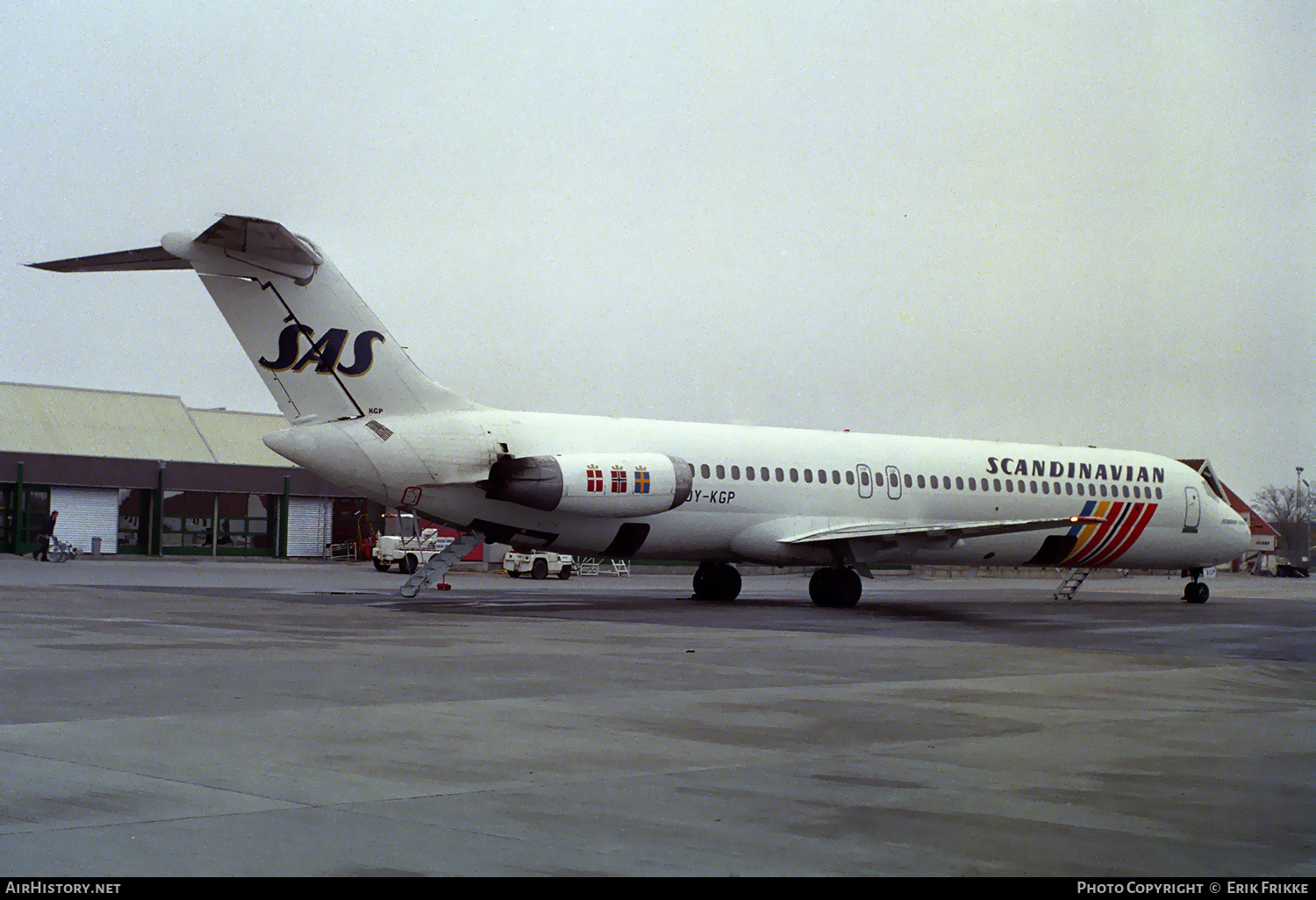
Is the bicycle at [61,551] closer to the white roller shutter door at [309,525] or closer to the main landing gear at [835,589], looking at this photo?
the white roller shutter door at [309,525]

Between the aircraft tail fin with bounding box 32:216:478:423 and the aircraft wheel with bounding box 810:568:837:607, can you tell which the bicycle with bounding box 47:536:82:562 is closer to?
the aircraft tail fin with bounding box 32:216:478:423

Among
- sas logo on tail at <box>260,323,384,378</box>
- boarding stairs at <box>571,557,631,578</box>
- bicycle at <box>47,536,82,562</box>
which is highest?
sas logo on tail at <box>260,323,384,378</box>

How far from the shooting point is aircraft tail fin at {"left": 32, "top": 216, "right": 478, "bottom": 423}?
21.6m

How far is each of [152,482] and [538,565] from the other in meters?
22.1

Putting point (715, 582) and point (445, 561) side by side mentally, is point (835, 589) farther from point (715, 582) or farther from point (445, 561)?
point (445, 561)

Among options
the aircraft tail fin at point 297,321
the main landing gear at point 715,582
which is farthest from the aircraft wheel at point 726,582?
the aircraft tail fin at point 297,321

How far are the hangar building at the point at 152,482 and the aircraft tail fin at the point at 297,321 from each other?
35.9 m

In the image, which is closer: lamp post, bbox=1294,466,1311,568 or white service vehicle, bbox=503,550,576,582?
white service vehicle, bbox=503,550,576,582

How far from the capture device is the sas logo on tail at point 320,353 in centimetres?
2242

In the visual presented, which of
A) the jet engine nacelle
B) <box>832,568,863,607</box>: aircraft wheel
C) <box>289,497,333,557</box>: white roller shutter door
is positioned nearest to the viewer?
the jet engine nacelle

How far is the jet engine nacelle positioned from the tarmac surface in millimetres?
6465

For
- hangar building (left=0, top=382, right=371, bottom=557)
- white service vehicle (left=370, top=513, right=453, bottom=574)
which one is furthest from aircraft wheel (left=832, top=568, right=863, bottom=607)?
hangar building (left=0, top=382, right=371, bottom=557)
